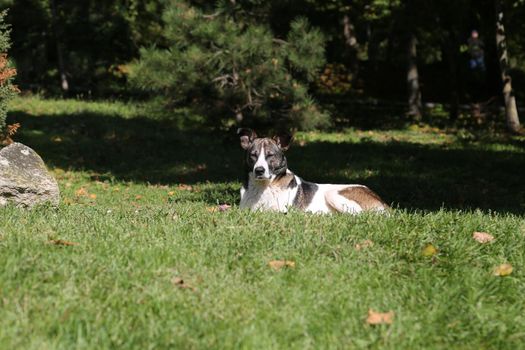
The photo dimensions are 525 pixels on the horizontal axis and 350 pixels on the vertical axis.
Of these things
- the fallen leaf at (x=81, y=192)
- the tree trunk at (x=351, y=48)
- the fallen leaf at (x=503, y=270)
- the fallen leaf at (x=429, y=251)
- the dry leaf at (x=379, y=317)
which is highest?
the tree trunk at (x=351, y=48)

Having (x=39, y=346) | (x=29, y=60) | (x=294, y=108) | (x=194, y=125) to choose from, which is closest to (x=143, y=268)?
(x=39, y=346)

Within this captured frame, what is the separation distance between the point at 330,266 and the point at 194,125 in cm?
1568

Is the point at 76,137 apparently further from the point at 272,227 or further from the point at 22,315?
the point at 22,315

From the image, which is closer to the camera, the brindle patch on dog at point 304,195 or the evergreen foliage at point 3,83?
the brindle patch on dog at point 304,195

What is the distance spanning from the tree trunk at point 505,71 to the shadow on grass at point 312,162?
3658 mm

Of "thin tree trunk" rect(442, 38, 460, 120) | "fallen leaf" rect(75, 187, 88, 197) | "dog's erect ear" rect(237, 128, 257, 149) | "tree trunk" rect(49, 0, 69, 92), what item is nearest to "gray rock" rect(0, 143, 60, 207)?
"dog's erect ear" rect(237, 128, 257, 149)

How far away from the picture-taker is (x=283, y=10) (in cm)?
1750

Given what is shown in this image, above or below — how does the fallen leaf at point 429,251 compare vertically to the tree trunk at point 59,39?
below

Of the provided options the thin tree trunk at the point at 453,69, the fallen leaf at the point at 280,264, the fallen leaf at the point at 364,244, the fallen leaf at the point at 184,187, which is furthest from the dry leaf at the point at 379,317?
the thin tree trunk at the point at 453,69

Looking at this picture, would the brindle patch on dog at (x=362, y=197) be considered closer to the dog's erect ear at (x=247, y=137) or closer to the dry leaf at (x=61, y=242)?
the dog's erect ear at (x=247, y=137)

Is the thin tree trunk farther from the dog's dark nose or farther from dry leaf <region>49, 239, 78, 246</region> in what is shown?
dry leaf <region>49, 239, 78, 246</region>

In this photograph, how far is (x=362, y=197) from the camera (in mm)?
7887

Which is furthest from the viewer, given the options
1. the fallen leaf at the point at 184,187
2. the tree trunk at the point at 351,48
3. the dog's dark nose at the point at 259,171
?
the tree trunk at the point at 351,48

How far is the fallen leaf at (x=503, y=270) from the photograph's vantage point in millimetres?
5152
